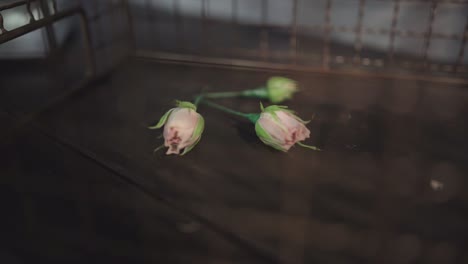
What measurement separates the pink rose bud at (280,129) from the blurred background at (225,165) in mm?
47

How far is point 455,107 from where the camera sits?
956 millimetres

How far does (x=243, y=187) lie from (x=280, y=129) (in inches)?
4.6

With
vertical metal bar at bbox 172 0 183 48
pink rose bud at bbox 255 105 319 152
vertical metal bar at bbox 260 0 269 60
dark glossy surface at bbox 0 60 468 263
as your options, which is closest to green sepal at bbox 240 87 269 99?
dark glossy surface at bbox 0 60 468 263

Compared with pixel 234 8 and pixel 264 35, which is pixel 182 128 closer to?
pixel 264 35

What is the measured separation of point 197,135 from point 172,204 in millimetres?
137

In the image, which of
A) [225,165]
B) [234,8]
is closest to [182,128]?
[225,165]

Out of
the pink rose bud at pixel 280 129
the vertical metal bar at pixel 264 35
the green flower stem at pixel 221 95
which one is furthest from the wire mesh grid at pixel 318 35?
the pink rose bud at pixel 280 129

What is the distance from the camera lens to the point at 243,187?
2.23ft

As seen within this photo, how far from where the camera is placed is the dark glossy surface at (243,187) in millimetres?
556

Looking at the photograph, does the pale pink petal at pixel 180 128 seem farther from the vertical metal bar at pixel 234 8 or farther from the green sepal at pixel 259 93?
the vertical metal bar at pixel 234 8

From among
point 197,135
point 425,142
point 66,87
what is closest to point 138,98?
point 66,87

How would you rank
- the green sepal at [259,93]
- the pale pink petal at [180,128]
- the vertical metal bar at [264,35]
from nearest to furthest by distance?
the pale pink petal at [180,128], the green sepal at [259,93], the vertical metal bar at [264,35]

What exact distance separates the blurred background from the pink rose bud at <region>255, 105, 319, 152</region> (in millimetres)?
47

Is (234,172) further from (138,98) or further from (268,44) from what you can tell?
(268,44)
